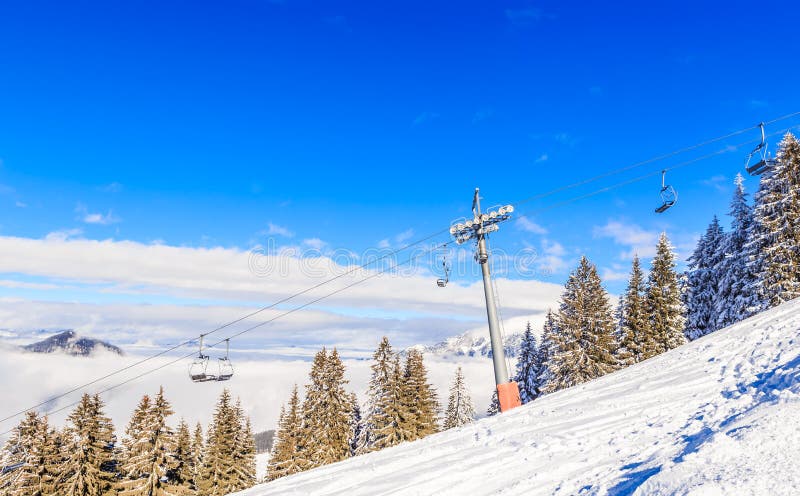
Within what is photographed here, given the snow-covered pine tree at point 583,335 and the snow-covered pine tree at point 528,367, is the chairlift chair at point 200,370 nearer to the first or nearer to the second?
the snow-covered pine tree at point 583,335

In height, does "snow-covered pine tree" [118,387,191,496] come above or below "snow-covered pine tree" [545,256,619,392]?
below

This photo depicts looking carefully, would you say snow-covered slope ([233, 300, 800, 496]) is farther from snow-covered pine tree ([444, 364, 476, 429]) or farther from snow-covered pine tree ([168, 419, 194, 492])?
snow-covered pine tree ([444, 364, 476, 429])

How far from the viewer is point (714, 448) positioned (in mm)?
5840

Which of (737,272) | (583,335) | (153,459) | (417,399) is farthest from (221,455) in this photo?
(737,272)

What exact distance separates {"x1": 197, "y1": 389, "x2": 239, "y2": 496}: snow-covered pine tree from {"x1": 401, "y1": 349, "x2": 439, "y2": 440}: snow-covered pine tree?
1739cm

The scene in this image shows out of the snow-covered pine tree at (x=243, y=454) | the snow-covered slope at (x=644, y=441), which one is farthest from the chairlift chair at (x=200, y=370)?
the snow-covered pine tree at (x=243, y=454)

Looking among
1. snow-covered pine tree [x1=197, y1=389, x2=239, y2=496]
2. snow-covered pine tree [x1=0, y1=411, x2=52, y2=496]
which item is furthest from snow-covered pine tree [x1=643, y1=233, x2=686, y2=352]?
snow-covered pine tree [x1=0, y1=411, x2=52, y2=496]

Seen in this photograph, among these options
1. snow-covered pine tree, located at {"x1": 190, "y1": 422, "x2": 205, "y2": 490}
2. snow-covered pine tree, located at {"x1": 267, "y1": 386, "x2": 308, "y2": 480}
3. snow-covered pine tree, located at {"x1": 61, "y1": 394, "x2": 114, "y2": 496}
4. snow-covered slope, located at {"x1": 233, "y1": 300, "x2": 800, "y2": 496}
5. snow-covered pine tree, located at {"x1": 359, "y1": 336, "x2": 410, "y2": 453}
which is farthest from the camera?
snow-covered pine tree, located at {"x1": 190, "y1": 422, "x2": 205, "y2": 490}

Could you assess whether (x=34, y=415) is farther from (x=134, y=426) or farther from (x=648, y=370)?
(x=648, y=370)

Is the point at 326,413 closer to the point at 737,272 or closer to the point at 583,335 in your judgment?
A: the point at 583,335

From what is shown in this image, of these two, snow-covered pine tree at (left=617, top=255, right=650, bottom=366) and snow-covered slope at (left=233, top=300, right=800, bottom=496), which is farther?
snow-covered pine tree at (left=617, top=255, right=650, bottom=366)

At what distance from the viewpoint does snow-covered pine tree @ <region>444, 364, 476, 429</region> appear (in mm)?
61688

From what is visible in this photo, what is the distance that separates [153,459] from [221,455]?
960cm

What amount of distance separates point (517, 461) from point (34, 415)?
141ft
